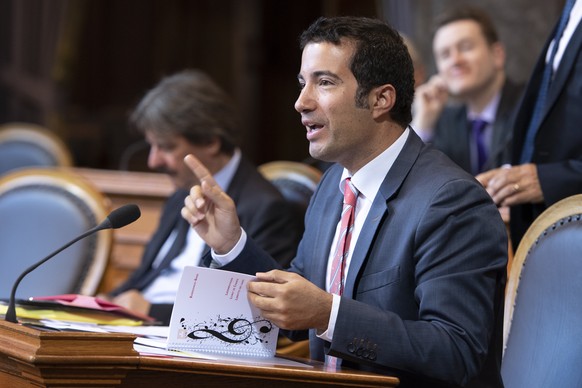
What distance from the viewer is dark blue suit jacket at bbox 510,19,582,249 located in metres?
2.72

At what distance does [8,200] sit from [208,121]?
0.75 meters

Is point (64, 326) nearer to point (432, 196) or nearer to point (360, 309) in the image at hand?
point (360, 309)

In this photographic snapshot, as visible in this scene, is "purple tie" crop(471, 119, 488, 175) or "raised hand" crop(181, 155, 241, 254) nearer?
"raised hand" crop(181, 155, 241, 254)

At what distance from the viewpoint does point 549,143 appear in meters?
2.88

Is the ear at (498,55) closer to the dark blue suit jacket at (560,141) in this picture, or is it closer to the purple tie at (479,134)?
the purple tie at (479,134)

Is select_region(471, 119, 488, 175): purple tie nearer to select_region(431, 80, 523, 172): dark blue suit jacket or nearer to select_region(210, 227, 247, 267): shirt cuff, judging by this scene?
select_region(431, 80, 523, 172): dark blue suit jacket

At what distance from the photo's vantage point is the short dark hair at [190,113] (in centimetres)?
366

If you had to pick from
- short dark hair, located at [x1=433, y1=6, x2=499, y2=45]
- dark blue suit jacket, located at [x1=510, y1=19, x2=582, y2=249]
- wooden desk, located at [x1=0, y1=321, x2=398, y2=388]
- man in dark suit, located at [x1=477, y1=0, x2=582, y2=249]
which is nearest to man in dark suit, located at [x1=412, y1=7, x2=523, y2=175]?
short dark hair, located at [x1=433, y1=6, x2=499, y2=45]

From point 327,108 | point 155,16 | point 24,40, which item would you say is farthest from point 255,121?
point 327,108

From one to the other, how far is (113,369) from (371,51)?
0.93 metres

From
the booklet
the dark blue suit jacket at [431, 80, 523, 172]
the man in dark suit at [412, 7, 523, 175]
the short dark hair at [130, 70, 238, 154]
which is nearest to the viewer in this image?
the booklet

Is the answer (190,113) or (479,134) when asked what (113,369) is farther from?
(479,134)

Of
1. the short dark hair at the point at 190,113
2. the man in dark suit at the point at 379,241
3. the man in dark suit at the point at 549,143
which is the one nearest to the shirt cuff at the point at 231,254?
the man in dark suit at the point at 379,241

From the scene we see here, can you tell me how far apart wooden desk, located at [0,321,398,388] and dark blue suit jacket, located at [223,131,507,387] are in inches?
5.0
